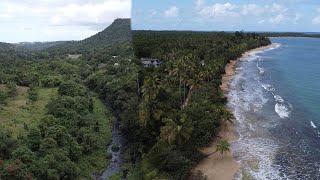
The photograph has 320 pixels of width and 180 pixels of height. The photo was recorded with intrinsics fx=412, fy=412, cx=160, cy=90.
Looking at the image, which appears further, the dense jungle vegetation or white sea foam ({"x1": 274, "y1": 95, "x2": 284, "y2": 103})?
white sea foam ({"x1": 274, "y1": 95, "x2": 284, "y2": 103})

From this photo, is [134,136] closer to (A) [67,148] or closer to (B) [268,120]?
(A) [67,148]

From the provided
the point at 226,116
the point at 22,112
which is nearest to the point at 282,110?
the point at 226,116

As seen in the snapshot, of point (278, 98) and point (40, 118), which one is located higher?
point (278, 98)

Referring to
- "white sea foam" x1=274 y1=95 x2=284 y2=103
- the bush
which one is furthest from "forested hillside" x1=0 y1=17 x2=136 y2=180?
"white sea foam" x1=274 y1=95 x2=284 y2=103

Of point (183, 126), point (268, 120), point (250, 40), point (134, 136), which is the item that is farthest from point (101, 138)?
point (250, 40)

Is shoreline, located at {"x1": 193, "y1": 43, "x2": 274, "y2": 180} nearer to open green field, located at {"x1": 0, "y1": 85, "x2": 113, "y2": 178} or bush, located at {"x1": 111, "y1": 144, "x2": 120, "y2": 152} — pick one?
open green field, located at {"x1": 0, "y1": 85, "x2": 113, "y2": 178}

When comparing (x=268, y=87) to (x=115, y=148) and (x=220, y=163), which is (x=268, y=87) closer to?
(x=115, y=148)
